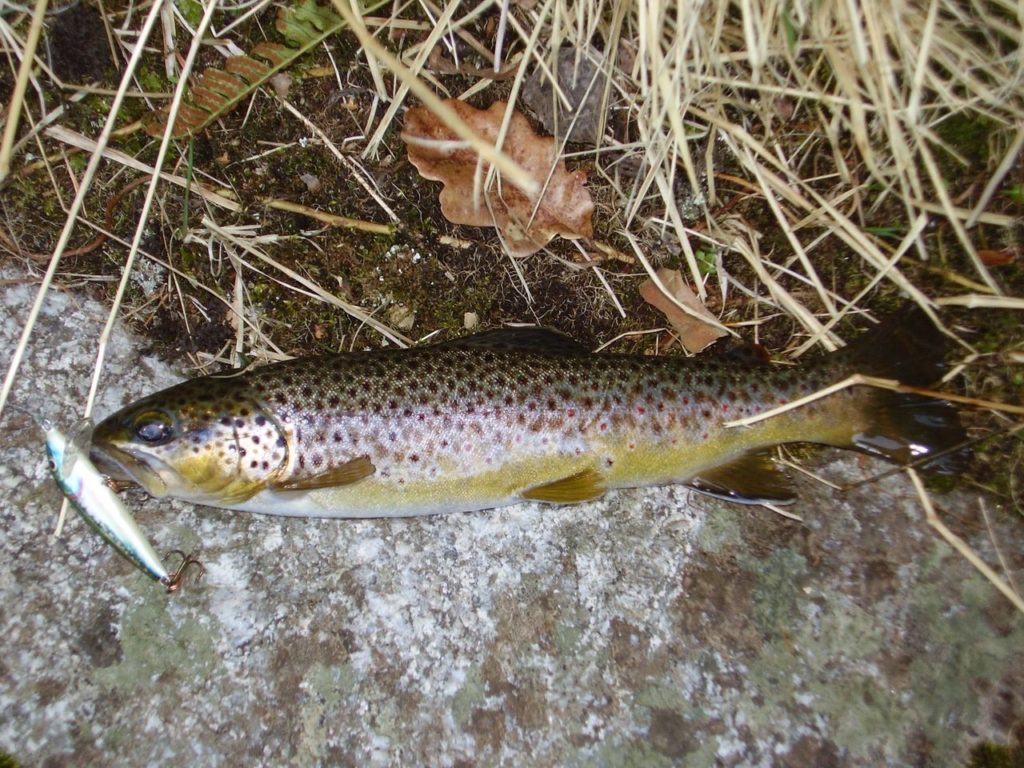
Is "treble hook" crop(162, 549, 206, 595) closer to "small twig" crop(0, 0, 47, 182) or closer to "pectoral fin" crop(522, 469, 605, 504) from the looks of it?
"pectoral fin" crop(522, 469, 605, 504)

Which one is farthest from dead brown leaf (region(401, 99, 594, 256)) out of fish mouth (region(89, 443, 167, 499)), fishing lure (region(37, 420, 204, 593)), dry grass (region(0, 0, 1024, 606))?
fishing lure (region(37, 420, 204, 593))

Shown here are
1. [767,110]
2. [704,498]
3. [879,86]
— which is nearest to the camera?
[879,86]

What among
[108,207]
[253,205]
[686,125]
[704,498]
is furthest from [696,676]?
[108,207]

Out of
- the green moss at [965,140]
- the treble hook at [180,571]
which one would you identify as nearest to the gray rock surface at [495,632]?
the treble hook at [180,571]

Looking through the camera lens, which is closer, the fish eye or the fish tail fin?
the fish eye

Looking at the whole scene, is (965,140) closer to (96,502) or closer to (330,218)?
(330,218)

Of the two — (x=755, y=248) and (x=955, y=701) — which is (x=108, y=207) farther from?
(x=955, y=701)

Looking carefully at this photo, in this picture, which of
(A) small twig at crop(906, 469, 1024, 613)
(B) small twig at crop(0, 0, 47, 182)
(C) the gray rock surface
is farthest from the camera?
(A) small twig at crop(906, 469, 1024, 613)
